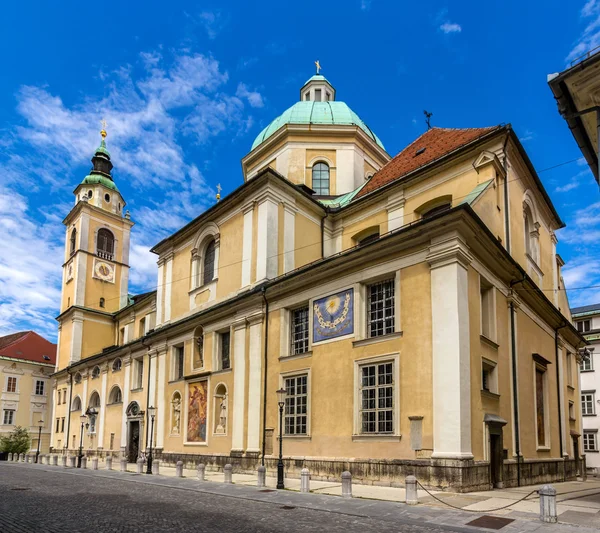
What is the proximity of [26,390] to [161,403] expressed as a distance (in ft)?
103

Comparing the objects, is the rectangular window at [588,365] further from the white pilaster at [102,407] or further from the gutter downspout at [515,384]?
the white pilaster at [102,407]

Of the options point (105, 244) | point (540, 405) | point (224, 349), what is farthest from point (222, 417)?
point (105, 244)

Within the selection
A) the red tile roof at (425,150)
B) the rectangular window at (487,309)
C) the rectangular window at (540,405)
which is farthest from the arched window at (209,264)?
the rectangular window at (540,405)

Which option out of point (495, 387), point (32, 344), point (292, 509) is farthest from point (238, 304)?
point (32, 344)

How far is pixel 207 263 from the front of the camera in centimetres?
2941

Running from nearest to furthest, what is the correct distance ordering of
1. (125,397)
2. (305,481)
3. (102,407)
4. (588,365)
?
(305,481) → (125,397) → (102,407) → (588,365)

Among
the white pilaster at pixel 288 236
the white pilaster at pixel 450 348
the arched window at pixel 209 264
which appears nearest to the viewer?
the white pilaster at pixel 450 348

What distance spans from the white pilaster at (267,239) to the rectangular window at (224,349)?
11.7 feet

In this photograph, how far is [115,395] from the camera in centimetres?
3703

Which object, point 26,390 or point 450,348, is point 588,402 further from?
point 26,390

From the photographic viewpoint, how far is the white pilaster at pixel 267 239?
2455 cm

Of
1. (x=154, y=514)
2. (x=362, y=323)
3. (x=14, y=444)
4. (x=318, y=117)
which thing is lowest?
(x=14, y=444)

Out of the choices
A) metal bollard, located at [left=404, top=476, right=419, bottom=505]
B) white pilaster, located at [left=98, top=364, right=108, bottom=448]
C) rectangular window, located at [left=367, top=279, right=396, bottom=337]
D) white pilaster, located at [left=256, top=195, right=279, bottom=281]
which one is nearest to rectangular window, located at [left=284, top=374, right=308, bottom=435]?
rectangular window, located at [left=367, top=279, right=396, bottom=337]

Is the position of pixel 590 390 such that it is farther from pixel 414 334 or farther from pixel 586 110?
pixel 586 110
